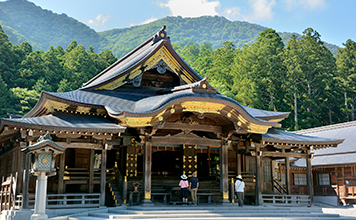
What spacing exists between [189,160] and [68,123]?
7135 millimetres

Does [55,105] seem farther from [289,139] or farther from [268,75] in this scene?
[268,75]

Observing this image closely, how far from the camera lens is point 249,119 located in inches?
663

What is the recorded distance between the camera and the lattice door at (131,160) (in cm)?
1880

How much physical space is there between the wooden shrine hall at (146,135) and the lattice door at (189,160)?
0.17 feet

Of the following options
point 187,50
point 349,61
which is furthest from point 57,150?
point 187,50

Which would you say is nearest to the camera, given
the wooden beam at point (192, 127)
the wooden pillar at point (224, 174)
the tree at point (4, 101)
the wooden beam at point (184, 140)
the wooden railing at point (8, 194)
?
the wooden railing at point (8, 194)

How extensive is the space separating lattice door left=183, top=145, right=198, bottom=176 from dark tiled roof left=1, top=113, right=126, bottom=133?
194 inches

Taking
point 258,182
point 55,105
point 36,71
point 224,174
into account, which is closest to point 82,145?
point 55,105

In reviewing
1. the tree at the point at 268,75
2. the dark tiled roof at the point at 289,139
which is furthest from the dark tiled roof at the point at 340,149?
the tree at the point at 268,75

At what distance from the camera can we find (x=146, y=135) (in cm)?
1650

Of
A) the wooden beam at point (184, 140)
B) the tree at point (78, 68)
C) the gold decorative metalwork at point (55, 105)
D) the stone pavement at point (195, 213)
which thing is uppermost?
the tree at point (78, 68)

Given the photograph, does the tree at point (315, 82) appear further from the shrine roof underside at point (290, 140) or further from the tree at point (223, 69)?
the shrine roof underside at point (290, 140)

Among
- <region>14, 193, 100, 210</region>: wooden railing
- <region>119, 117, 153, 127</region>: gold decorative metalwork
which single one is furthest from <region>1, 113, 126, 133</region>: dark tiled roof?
<region>14, 193, 100, 210</region>: wooden railing

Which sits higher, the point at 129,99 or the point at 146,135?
the point at 129,99
